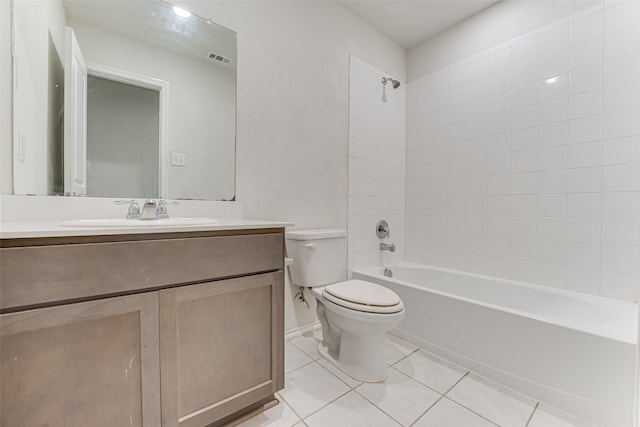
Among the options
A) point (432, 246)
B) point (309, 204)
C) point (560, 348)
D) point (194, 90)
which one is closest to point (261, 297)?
point (309, 204)

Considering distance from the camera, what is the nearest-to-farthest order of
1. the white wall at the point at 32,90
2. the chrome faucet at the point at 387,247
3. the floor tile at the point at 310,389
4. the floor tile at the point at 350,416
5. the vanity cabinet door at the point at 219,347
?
the vanity cabinet door at the point at 219,347, the white wall at the point at 32,90, the floor tile at the point at 350,416, the floor tile at the point at 310,389, the chrome faucet at the point at 387,247

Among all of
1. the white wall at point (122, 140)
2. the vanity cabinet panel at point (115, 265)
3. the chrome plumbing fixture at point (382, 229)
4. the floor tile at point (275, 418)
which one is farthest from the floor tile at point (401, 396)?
the white wall at point (122, 140)

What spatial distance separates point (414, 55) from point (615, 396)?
8.80 ft

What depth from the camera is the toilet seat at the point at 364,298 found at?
130 cm

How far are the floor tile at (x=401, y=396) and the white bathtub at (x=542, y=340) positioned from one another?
367 millimetres

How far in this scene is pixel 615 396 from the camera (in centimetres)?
107

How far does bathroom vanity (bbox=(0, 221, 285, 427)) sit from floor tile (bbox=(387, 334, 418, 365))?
0.78 m

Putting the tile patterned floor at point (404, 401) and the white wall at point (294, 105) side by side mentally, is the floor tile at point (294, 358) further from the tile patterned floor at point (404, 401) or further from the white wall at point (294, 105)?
the white wall at point (294, 105)

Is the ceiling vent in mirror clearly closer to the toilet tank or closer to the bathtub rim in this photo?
the toilet tank

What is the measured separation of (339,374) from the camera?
1.46 m

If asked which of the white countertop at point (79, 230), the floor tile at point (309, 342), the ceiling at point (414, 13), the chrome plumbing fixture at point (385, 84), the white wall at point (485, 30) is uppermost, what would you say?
the ceiling at point (414, 13)

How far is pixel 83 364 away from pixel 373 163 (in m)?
2.12

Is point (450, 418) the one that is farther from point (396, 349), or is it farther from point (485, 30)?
point (485, 30)

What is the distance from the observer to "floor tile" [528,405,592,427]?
1118 millimetres
